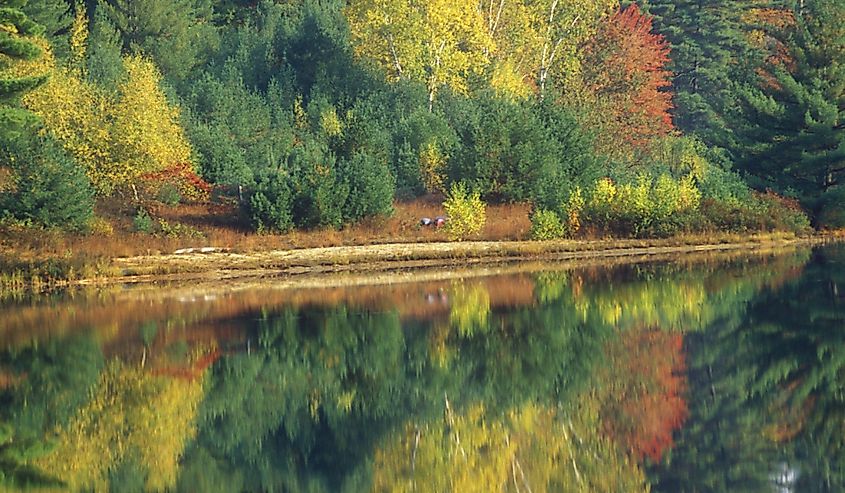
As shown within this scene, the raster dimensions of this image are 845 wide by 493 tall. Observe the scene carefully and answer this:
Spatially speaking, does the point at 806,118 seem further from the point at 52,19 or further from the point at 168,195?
the point at 52,19

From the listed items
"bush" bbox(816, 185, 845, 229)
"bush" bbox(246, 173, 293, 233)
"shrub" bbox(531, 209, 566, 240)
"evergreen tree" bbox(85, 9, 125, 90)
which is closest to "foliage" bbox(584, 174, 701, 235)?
"shrub" bbox(531, 209, 566, 240)

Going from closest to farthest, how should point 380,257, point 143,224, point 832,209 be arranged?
1. point 380,257
2. point 143,224
3. point 832,209

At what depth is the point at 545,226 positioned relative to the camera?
51.1 meters

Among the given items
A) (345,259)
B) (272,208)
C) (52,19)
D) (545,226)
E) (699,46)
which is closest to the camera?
(345,259)

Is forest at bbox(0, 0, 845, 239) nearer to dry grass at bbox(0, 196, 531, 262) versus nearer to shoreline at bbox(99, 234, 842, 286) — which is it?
dry grass at bbox(0, 196, 531, 262)

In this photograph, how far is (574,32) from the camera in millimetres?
82438

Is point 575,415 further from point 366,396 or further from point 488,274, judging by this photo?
point 488,274

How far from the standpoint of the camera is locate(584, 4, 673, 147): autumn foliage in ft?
268

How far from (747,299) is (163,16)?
49609mm

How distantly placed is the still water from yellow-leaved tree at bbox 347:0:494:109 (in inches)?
1439

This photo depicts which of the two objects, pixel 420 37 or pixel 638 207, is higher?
pixel 420 37

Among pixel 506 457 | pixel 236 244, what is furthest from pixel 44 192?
pixel 506 457

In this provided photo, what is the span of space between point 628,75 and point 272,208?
39585mm

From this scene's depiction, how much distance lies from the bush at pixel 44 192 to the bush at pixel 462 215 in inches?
534
